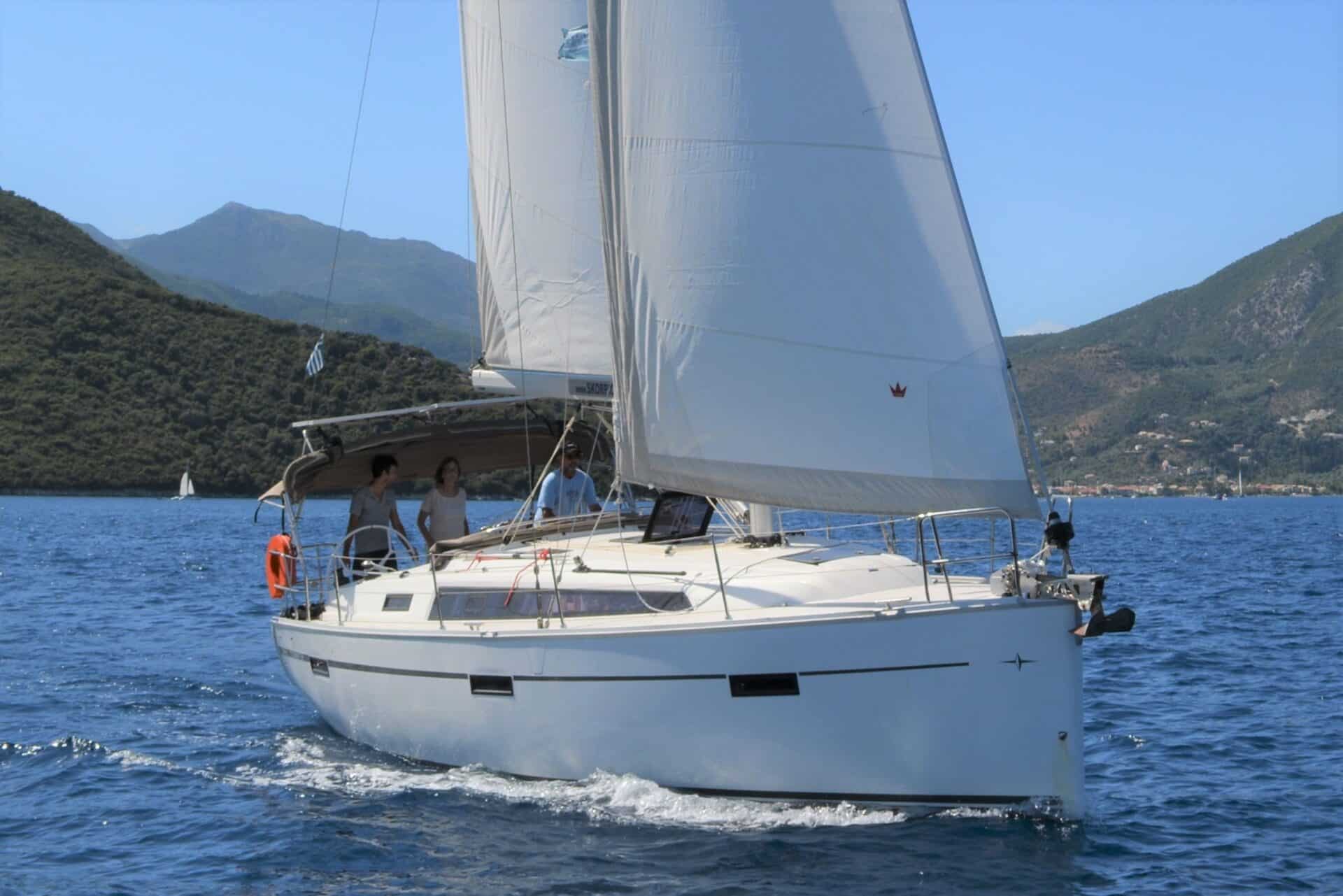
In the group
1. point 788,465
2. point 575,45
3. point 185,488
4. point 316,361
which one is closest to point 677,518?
point 788,465

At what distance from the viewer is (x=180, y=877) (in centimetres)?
948

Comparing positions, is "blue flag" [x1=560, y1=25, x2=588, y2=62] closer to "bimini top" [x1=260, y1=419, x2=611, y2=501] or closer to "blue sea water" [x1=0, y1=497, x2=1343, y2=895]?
"bimini top" [x1=260, y1=419, x2=611, y2=501]

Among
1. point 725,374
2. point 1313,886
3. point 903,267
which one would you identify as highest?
point 903,267

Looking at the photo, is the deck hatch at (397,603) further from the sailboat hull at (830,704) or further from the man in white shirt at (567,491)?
the man in white shirt at (567,491)

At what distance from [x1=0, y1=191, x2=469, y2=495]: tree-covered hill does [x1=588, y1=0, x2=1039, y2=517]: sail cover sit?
196 feet

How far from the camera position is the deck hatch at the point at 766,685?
9.67 meters

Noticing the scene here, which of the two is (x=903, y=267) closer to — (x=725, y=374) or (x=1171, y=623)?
(x=725, y=374)

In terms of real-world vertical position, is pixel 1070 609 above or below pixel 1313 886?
above

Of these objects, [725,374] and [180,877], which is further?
[725,374]

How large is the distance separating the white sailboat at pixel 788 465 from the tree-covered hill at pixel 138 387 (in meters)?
59.6

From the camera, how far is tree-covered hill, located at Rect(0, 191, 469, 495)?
79500 mm

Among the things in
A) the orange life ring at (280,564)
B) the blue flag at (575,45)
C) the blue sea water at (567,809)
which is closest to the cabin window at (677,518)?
the blue sea water at (567,809)

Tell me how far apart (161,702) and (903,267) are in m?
9.77

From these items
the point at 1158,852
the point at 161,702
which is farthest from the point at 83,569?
the point at 1158,852
